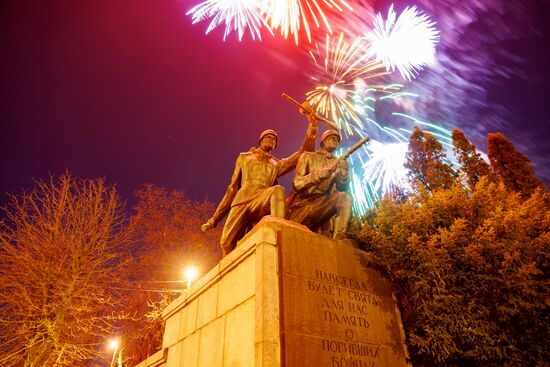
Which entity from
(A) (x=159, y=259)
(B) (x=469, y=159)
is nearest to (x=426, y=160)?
(B) (x=469, y=159)

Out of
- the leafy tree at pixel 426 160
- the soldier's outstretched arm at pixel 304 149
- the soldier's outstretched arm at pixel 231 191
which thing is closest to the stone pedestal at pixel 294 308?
the soldier's outstretched arm at pixel 231 191

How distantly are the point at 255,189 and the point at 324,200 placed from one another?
1.28 metres

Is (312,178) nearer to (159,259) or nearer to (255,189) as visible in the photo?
(255,189)

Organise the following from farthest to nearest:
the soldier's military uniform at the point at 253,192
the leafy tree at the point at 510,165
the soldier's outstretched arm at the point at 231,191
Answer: the leafy tree at the point at 510,165 → the soldier's outstretched arm at the point at 231,191 → the soldier's military uniform at the point at 253,192

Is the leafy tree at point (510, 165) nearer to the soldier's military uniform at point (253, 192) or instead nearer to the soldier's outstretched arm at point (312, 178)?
the soldier's military uniform at point (253, 192)

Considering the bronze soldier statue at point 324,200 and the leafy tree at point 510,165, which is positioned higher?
the leafy tree at point 510,165

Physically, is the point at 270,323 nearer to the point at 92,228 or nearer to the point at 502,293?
the point at 502,293

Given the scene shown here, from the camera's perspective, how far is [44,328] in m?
13.2

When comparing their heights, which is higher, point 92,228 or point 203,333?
point 92,228

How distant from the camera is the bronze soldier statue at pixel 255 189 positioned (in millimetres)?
5809

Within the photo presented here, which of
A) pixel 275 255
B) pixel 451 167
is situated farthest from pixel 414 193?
pixel 451 167

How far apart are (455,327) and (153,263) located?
18.7 metres

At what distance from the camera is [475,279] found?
4559 mm

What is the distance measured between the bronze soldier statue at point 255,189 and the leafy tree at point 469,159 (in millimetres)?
20456
